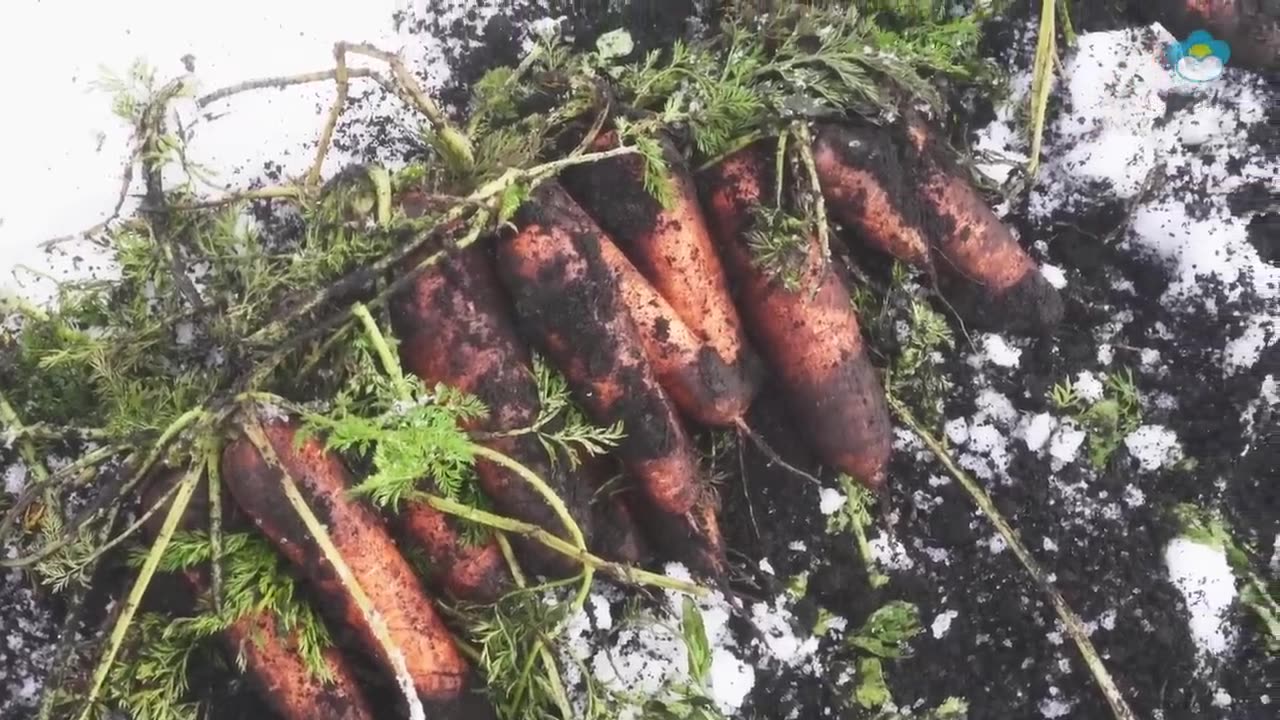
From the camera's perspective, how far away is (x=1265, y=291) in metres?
2.21

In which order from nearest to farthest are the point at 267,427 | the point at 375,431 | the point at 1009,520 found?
the point at 375,431 < the point at 267,427 < the point at 1009,520

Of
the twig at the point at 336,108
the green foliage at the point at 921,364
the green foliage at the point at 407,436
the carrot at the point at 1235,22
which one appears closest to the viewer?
the green foliage at the point at 407,436

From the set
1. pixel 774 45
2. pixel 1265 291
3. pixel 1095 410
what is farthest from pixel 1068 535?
pixel 774 45

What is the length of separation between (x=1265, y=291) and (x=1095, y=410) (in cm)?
51

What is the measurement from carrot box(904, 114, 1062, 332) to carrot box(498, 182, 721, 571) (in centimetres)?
71

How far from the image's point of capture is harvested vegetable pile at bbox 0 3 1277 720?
1.75 m

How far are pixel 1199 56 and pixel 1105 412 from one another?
871 mm

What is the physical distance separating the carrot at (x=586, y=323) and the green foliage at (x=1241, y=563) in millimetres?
1209

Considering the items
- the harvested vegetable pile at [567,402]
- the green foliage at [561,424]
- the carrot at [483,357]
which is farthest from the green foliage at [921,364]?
the carrot at [483,357]

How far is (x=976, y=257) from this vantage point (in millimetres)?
2068

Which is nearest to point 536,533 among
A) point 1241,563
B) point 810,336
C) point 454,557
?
point 454,557

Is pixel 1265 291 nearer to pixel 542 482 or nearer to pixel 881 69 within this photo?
pixel 881 69

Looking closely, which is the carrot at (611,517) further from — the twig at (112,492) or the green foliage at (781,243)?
the twig at (112,492)

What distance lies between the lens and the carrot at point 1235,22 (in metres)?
2.18
